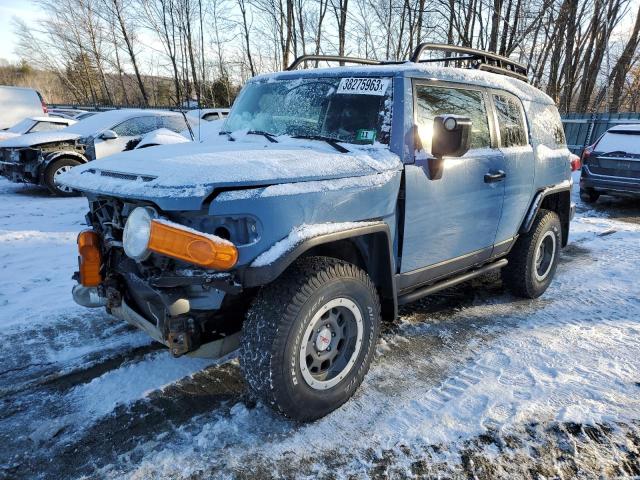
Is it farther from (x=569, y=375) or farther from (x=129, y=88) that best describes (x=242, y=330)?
(x=129, y=88)

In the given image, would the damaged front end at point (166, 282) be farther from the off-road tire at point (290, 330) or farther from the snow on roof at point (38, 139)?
the snow on roof at point (38, 139)

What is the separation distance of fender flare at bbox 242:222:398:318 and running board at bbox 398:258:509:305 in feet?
0.72

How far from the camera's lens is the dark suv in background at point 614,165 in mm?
8992

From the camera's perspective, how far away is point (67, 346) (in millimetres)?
3402

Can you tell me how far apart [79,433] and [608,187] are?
10179 millimetres

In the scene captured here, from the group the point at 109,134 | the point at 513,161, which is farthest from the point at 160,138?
the point at 513,161

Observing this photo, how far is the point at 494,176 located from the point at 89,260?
2.94 m

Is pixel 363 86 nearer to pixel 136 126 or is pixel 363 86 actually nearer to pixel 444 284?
pixel 444 284

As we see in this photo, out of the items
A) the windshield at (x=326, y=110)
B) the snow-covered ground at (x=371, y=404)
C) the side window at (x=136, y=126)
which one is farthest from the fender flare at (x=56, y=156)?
the windshield at (x=326, y=110)

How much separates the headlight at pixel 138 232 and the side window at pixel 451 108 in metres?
1.82

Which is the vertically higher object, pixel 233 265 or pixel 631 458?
pixel 233 265

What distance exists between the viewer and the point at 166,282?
2236 millimetres

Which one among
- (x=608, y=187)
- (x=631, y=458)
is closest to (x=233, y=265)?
(x=631, y=458)

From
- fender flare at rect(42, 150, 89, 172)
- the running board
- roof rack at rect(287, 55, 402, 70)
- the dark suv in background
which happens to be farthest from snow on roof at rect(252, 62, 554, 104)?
fender flare at rect(42, 150, 89, 172)
